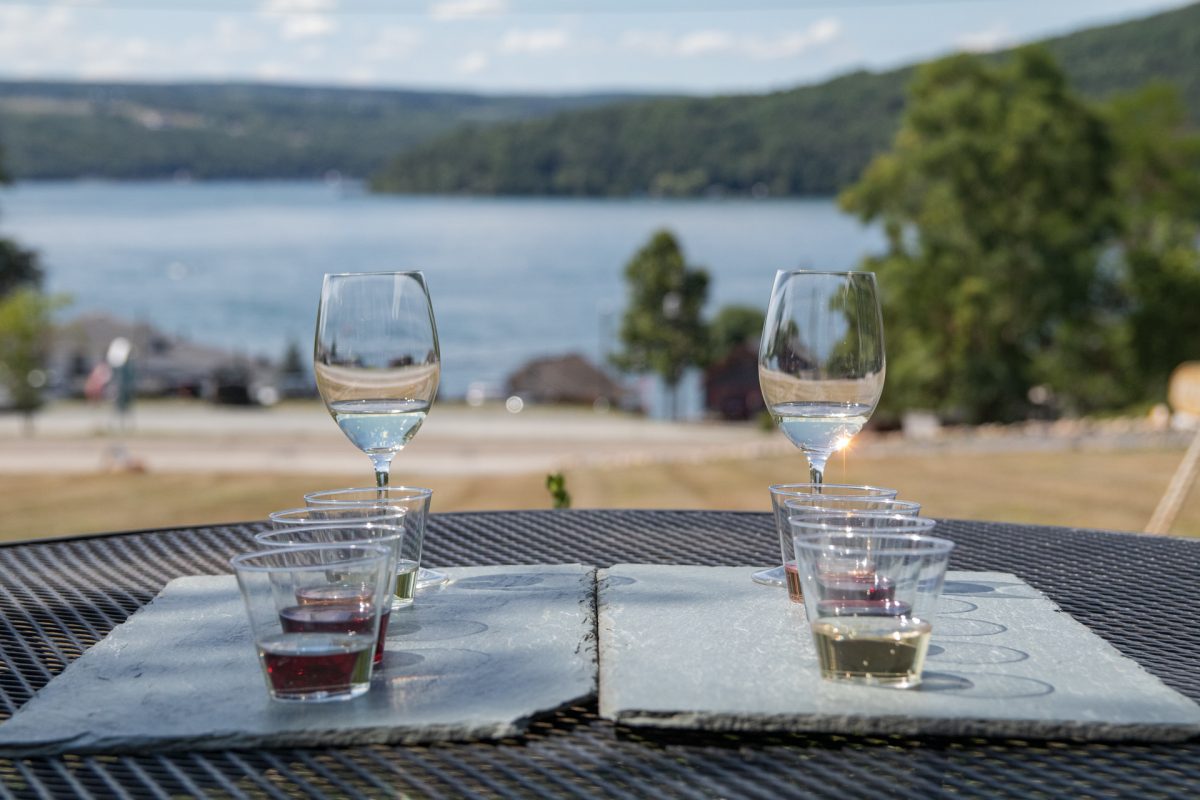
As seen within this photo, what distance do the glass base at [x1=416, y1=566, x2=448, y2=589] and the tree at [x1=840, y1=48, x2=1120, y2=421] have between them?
22.5 m

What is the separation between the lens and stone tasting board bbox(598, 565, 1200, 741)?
33.2 inches

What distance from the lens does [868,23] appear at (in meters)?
73.4

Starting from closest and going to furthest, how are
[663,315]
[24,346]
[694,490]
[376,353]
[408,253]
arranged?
[376,353], [694,490], [24,346], [663,315], [408,253]

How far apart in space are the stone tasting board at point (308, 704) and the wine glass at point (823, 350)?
0.98 feet

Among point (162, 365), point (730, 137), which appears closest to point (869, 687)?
point (162, 365)

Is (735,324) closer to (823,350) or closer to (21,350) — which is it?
(21,350)

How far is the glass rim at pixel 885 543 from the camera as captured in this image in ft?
2.88

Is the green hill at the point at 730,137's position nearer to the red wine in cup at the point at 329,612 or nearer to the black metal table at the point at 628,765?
the black metal table at the point at 628,765

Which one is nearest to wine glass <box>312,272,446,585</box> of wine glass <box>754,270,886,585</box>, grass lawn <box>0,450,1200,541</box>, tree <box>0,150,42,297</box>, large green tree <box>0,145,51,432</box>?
wine glass <box>754,270,886,585</box>

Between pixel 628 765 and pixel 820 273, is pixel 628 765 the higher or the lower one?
the lower one

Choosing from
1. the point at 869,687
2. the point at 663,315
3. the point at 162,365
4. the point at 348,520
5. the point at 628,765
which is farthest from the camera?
the point at 162,365

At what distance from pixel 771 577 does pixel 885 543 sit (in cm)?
40

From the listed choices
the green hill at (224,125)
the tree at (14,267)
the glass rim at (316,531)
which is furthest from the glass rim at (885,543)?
the green hill at (224,125)

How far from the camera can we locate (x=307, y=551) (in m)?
0.88
